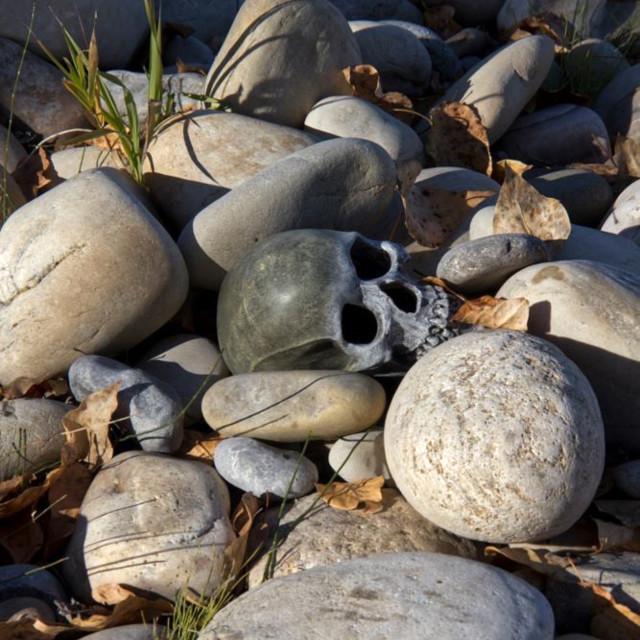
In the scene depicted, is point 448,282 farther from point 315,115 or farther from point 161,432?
point 315,115

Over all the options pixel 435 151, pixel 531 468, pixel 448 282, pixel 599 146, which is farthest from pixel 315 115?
pixel 531 468

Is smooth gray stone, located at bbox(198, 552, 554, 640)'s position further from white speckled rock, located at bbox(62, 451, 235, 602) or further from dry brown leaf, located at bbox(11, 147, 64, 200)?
dry brown leaf, located at bbox(11, 147, 64, 200)

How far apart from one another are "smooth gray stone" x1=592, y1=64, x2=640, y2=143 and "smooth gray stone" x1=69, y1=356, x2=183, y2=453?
3.56 meters

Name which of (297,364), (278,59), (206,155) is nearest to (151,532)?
(297,364)

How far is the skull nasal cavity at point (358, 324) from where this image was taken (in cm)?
319

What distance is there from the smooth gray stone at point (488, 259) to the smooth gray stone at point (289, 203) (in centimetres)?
58

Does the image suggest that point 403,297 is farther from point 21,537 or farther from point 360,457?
point 21,537

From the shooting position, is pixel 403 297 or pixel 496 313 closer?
pixel 496 313

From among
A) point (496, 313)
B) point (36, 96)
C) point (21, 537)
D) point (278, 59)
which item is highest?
point (278, 59)

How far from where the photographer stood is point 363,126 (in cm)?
423

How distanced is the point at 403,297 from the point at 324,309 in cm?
36

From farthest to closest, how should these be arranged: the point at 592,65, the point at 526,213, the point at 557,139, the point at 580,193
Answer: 1. the point at 592,65
2. the point at 557,139
3. the point at 580,193
4. the point at 526,213

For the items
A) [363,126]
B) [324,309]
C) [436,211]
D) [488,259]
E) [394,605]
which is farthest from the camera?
[363,126]

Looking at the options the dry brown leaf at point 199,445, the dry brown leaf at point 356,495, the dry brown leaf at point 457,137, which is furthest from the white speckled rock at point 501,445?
the dry brown leaf at point 457,137
